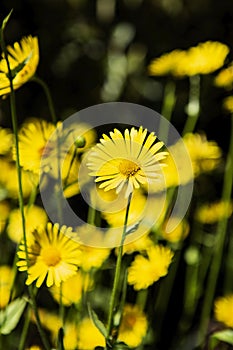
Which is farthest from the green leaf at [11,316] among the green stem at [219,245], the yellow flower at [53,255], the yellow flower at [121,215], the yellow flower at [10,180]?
the green stem at [219,245]

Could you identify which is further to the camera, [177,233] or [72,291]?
[177,233]

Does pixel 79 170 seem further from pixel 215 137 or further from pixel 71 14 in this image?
pixel 71 14

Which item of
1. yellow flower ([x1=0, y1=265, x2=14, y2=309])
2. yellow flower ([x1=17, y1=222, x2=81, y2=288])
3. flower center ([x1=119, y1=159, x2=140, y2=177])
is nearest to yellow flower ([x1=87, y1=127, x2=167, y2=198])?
flower center ([x1=119, y1=159, x2=140, y2=177])

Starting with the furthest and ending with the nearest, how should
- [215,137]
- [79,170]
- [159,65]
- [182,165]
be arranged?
[215,137] → [159,65] → [182,165] → [79,170]

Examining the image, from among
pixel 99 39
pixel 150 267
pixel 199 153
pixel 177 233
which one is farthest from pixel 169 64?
pixel 99 39

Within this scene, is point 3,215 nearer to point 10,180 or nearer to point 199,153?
point 10,180

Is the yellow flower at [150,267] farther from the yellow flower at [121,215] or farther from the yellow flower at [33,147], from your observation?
the yellow flower at [33,147]

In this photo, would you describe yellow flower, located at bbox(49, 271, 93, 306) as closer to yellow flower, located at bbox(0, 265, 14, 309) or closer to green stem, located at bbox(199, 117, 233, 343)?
yellow flower, located at bbox(0, 265, 14, 309)

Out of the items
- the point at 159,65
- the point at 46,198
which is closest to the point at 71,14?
the point at 159,65
